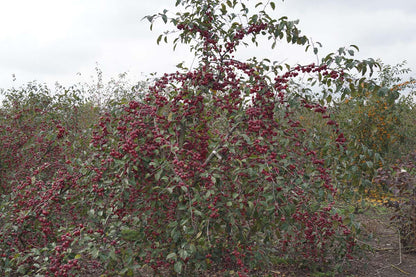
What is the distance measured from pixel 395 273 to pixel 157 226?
2.65 meters

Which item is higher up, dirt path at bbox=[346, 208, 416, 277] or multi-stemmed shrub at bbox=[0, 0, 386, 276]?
multi-stemmed shrub at bbox=[0, 0, 386, 276]

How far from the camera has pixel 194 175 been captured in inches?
101

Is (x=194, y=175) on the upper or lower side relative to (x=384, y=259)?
upper

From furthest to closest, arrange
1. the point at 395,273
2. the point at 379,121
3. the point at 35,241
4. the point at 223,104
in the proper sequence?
the point at 379,121 < the point at 395,273 < the point at 35,241 < the point at 223,104

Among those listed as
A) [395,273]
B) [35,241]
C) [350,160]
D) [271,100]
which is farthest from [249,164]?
[395,273]

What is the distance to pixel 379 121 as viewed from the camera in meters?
6.60

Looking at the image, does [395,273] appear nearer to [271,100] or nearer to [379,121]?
[271,100]

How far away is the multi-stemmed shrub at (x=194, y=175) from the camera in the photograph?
239cm

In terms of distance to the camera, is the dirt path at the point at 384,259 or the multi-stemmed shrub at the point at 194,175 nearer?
the multi-stemmed shrub at the point at 194,175

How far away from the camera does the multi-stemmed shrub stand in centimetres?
239

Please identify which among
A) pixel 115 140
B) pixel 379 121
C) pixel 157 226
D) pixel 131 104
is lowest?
pixel 157 226

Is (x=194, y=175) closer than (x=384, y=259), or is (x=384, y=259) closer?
(x=194, y=175)

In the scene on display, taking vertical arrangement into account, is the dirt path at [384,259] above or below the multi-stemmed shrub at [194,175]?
below

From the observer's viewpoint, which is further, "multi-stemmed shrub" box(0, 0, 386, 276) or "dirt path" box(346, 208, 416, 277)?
"dirt path" box(346, 208, 416, 277)
